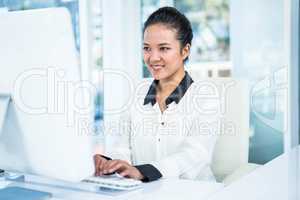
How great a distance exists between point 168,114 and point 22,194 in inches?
27.0

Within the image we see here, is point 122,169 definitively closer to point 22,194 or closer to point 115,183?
point 115,183

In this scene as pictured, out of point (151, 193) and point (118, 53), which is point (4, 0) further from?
point (151, 193)

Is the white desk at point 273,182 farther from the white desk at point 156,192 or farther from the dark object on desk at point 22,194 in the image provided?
the dark object on desk at point 22,194

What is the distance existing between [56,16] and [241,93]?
2.92ft

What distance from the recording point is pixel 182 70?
147 centimetres

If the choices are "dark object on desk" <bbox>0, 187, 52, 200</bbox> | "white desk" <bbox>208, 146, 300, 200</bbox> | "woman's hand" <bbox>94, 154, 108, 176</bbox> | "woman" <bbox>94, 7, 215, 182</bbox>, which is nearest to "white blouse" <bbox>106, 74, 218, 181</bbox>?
"woman" <bbox>94, 7, 215, 182</bbox>

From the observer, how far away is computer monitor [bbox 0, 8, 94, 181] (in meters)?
0.64

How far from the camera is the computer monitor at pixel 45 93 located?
64 cm

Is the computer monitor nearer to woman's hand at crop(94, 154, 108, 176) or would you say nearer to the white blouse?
woman's hand at crop(94, 154, 108, 176)

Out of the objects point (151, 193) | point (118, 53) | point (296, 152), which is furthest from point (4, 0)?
point (151, 193)

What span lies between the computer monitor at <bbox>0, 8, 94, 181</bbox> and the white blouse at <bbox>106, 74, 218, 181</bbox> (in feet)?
1.84

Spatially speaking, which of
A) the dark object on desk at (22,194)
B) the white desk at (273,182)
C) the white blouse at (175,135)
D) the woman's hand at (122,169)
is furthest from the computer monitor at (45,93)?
the white blouse at (175,135)

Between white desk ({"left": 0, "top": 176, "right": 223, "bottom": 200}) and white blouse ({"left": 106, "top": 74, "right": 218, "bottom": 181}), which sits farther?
white blouse ({"left": 106, "top": 74, "right": 218, "bottom": 181})

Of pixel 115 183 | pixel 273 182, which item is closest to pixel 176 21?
pixel 273 182
